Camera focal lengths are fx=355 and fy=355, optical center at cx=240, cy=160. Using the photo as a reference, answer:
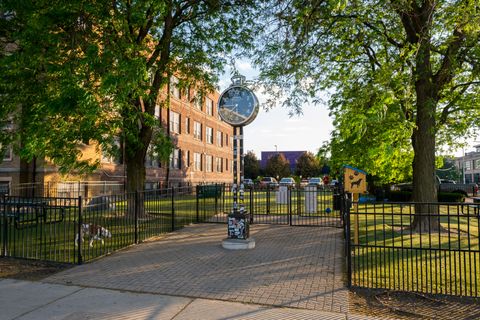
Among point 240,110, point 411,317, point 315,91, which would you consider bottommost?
point 411,317

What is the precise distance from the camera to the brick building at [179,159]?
20.4 meters

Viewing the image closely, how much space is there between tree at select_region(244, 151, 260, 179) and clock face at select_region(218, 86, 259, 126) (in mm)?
67705

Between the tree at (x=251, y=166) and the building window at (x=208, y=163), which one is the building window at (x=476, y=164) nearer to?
the tree at (x=251, y=166)

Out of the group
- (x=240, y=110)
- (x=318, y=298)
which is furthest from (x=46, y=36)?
(x=318, y=298)

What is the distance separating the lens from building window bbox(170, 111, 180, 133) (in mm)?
34403

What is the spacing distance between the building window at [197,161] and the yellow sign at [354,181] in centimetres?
3032

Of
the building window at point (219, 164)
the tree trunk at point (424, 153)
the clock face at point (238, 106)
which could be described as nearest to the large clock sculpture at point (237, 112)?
the clock face at point (238, 106)

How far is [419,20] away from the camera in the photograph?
1152 cm

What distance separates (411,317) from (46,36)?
10862mm

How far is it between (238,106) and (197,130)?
102 ft

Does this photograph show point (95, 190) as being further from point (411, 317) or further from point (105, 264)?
point (411, 317)

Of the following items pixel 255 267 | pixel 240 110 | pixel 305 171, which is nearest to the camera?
pixel 255 267

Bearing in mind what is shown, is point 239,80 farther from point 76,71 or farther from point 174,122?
point 174,122

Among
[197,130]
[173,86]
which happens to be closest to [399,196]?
[173,86]
